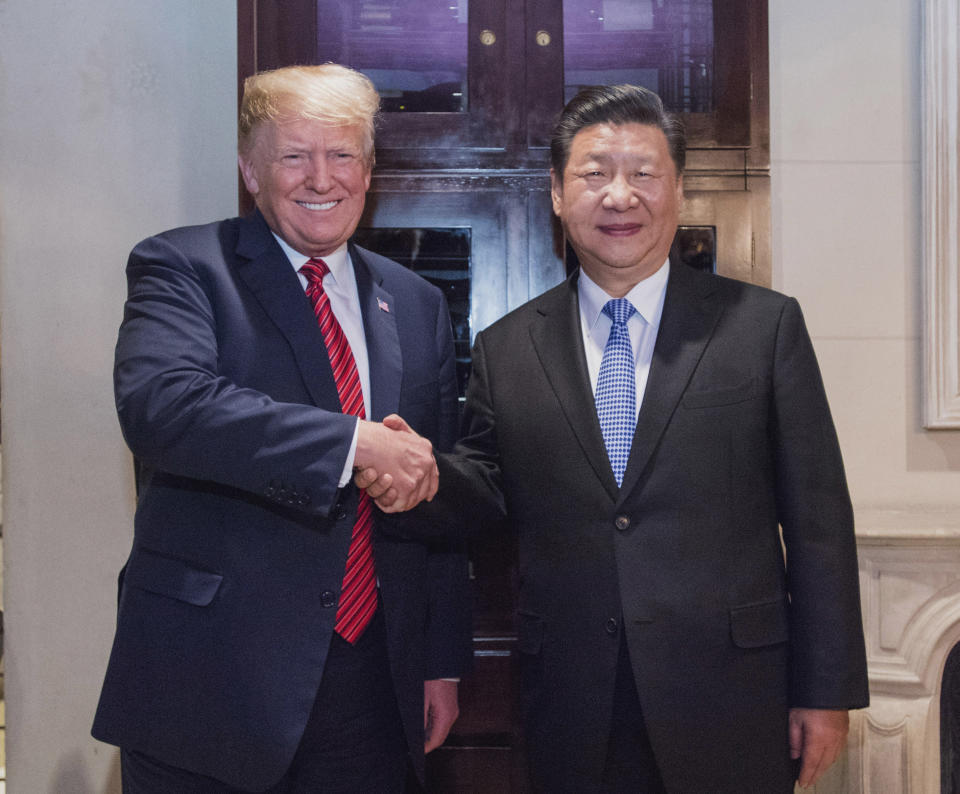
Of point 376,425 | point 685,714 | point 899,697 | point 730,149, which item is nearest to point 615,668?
point 685,714

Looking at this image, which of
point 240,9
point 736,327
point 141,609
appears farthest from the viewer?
point 240,9

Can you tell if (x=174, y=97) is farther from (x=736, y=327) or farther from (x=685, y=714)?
(x=685, y=714)

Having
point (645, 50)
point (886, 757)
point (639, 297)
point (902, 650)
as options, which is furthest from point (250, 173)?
point (886, 757)

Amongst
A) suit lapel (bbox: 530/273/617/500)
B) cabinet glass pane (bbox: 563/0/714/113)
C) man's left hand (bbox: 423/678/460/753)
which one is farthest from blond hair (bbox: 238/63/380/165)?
man's left hand (bbox: 423/678/460/753)

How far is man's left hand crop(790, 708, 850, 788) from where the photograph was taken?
1.44 meters

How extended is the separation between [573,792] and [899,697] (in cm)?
115

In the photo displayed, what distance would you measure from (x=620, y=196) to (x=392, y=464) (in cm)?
68

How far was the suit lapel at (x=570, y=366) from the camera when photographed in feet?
4.86

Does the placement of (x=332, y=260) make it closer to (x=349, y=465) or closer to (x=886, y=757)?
(x=349, y=465)

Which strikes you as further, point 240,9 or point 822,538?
point 240,9

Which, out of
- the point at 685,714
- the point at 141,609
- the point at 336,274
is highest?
the point at 336,274

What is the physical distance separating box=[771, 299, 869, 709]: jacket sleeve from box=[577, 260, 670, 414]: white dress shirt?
0.24 m

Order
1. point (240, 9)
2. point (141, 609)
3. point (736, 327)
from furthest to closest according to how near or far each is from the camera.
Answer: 1. point (240, 9)
2. point (736, 327)
3. point (141, 609)

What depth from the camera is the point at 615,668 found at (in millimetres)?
1421
